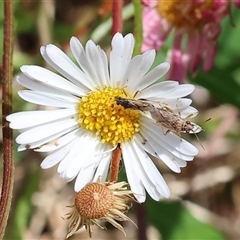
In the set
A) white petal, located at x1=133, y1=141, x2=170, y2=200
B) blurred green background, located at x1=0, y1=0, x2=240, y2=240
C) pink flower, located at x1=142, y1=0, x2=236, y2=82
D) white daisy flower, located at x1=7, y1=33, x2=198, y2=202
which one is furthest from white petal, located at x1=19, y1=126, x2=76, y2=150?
blurred green background, located at x1=0, y1=0, x2=240, y2=240

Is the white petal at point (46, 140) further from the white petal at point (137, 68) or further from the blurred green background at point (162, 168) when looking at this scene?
the blurred green background at point (162, 168)

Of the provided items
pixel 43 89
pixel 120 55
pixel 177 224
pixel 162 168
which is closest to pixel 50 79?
Result: pixel 43 89

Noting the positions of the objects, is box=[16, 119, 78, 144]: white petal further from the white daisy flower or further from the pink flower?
the pink flower

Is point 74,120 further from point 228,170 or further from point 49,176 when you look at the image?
point 228,170

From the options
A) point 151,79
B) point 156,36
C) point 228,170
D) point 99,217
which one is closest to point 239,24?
point 156,36

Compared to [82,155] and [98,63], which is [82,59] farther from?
[82,155]
